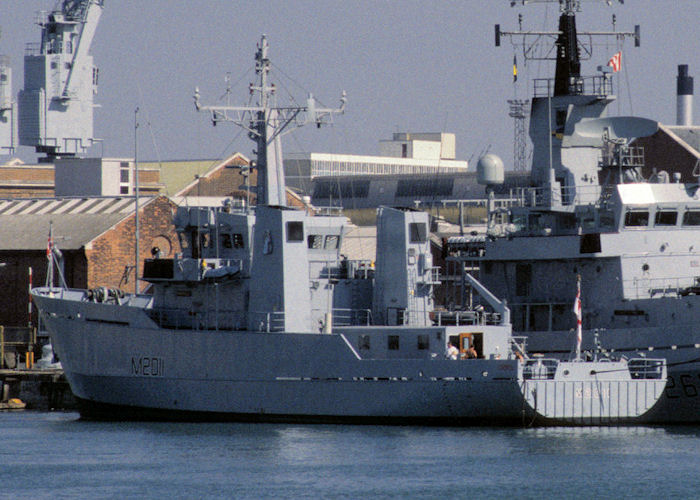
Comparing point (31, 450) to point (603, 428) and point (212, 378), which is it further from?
point (603, 428)

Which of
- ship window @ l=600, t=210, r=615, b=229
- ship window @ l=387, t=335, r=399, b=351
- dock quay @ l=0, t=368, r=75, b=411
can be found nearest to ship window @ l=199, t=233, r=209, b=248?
ship window @ l=387, t=335, r=399, b=351

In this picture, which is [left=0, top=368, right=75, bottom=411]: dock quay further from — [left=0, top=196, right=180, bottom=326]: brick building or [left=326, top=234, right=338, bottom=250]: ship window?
[left=326, top=234, right=338, bottom=250]: ship window

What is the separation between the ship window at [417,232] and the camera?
41.8 metres

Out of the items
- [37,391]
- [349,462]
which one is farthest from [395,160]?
[349,462]

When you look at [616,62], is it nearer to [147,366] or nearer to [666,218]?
[666,218]

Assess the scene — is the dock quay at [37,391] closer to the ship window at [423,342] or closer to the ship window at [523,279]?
the ship window at [423,342]

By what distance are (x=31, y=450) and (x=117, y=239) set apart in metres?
21.0

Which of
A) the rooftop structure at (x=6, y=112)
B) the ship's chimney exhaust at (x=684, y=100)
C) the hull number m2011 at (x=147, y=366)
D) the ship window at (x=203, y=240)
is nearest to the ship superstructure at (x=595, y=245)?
the ship window at (x=203, y=240)

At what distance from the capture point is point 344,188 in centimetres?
8394

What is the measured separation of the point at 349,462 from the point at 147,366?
10390 millimetres

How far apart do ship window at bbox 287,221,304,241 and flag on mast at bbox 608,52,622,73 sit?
34.5ft

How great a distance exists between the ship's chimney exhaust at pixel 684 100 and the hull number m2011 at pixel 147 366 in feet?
117

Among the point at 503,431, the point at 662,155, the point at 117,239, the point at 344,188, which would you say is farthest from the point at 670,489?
the point at 344,188

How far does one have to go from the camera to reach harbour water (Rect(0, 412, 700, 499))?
3145 centimetres
